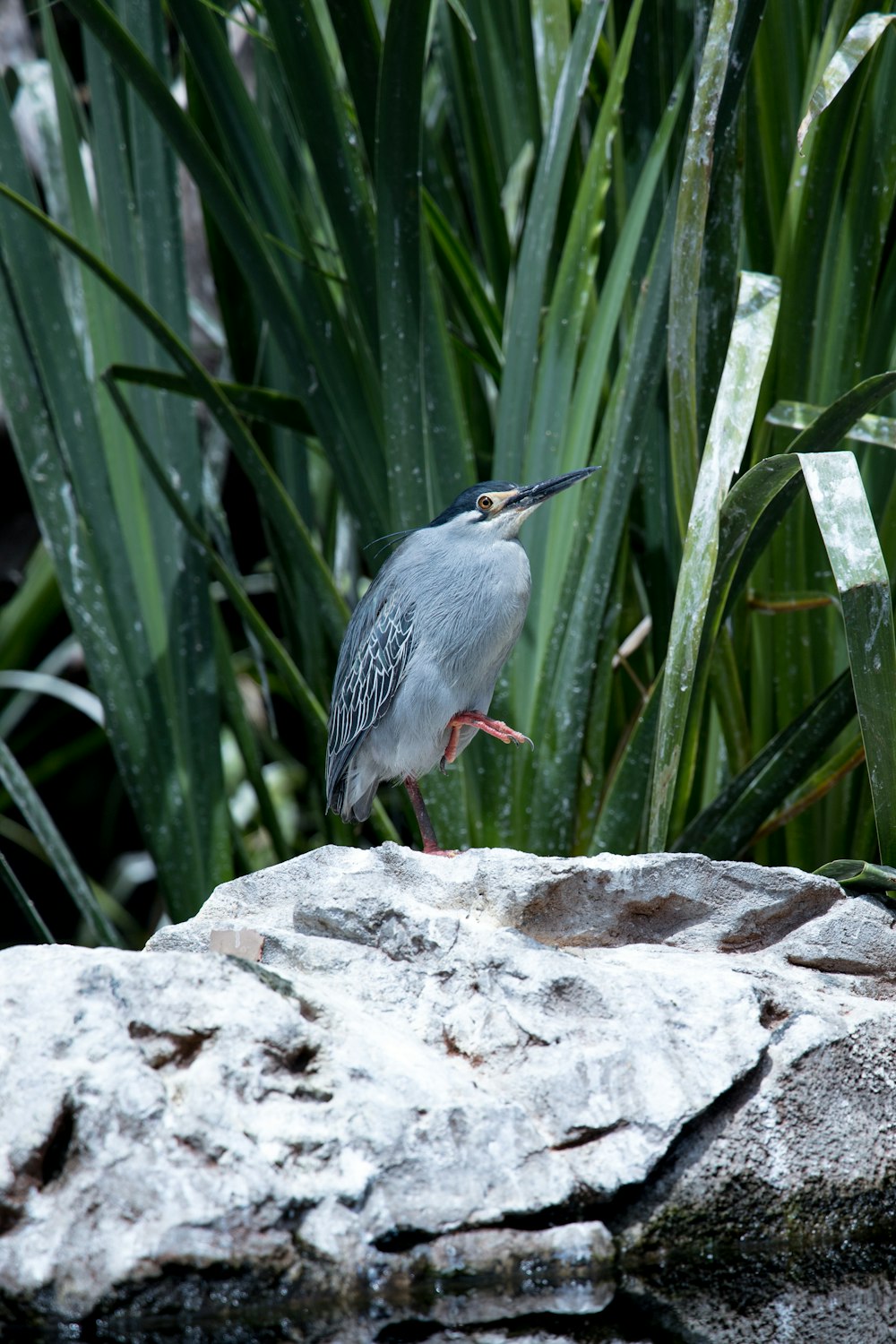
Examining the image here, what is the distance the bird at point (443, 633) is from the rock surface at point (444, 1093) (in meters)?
0.37

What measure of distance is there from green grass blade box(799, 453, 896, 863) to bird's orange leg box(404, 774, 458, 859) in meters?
0.73

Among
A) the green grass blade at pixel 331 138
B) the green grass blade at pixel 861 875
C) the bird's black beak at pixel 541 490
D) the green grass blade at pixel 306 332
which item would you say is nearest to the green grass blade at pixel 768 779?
the green grass blade at pixel 861 875

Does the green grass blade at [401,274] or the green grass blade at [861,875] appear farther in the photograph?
the green grass blade at [401,274]

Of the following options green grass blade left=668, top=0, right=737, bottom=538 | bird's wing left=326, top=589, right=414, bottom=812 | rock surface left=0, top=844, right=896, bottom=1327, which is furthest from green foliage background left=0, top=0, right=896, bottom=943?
rock surface left=0, top=844, right=896, bottom=1327

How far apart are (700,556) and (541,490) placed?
16.2 inches

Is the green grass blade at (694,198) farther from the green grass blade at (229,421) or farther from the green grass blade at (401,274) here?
the green grass blade at (229,421)

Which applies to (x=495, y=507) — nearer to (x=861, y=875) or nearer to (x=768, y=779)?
(x=768, y=779)

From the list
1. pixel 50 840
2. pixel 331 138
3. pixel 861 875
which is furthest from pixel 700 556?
pixel 50 840

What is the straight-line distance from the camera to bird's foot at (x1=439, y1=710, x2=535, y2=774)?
2086 mm

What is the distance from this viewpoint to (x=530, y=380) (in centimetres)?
236

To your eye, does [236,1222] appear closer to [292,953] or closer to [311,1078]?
[311,1078]

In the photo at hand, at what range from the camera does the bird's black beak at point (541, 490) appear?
2090mm

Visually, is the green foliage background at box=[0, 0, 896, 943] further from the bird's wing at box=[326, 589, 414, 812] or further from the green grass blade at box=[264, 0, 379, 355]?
the bird's wing at box=[326, 589, 414, 812]

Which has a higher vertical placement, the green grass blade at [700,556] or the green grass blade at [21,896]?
the green grass blade at [700,556]
